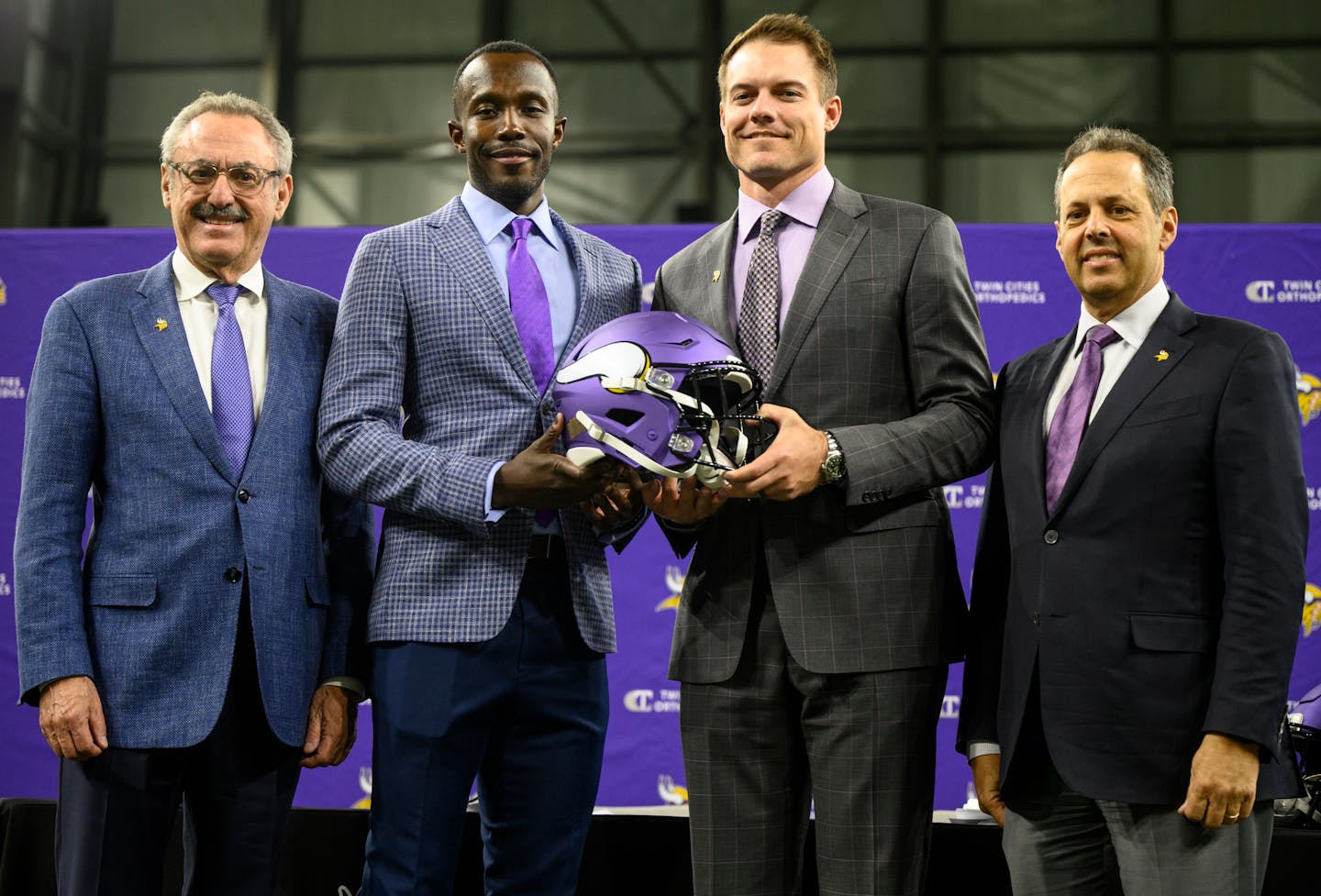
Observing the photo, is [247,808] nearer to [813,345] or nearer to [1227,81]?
[813,345]

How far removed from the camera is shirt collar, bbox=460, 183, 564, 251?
8.26 feet

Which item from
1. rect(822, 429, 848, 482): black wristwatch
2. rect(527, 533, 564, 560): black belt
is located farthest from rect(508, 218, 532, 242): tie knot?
rect(822, 429, 848, 482): black wristwatch

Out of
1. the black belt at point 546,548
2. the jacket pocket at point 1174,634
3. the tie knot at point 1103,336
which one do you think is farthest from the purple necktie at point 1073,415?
the black belt at point 546,548

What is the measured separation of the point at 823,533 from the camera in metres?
2.30

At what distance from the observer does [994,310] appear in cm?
475

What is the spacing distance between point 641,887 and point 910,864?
115cm

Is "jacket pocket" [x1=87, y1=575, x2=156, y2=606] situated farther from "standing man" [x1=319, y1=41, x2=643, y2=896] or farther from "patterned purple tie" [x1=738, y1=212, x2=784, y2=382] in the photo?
"patterned purple tie" [x1=738, y1=212, x2=784, y2=382]

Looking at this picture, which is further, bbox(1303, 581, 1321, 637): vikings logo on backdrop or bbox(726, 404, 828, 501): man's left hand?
bbox(1303, 581, 1321, 637): vikings logo on backdrop

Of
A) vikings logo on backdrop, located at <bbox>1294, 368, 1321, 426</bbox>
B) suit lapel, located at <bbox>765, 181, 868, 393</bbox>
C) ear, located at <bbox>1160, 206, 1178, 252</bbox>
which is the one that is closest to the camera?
suit lapel, located at <bbox>765, 181, 868, 393</bbox>

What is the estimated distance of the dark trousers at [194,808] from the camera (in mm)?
2238

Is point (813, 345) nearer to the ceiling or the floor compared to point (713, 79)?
nearer to the floor

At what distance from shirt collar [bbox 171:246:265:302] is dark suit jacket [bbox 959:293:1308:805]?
5.48ft

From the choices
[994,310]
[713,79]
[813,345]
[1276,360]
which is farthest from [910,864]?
[713,79]

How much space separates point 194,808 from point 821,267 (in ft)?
5.34
